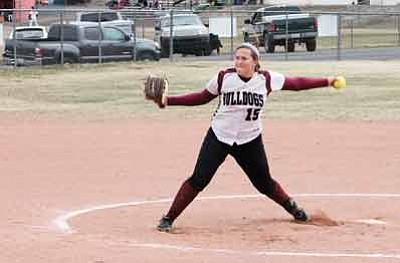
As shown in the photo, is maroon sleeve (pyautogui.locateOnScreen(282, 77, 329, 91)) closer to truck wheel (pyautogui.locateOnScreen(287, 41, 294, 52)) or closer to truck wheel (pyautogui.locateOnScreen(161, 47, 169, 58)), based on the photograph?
truck wheel (pyautogui.locateOnScreen(161, 47, 169, 58))

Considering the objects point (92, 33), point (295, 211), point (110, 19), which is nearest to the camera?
point (295, 211)

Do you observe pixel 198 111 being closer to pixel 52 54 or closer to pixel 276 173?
pixel 276 173

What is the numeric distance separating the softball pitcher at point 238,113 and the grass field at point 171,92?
37.5 feet

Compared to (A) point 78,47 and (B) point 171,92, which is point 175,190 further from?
(A) point 78,47

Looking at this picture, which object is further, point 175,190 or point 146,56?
point 146,56

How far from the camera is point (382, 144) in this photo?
16.5 metres

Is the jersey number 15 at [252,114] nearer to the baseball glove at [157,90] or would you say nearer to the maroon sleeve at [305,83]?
the maroon sleeve at [305,83]

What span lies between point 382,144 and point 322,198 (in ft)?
16.6

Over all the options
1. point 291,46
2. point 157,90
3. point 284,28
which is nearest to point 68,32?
point 284,28

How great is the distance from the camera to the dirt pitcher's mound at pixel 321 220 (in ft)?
32.6

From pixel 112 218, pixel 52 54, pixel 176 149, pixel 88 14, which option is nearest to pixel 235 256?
pixel 112 218

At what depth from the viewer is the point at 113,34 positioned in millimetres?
38375

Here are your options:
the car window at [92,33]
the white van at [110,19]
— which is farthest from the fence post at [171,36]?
the car window at [92,33]

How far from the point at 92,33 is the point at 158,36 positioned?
5096mm
